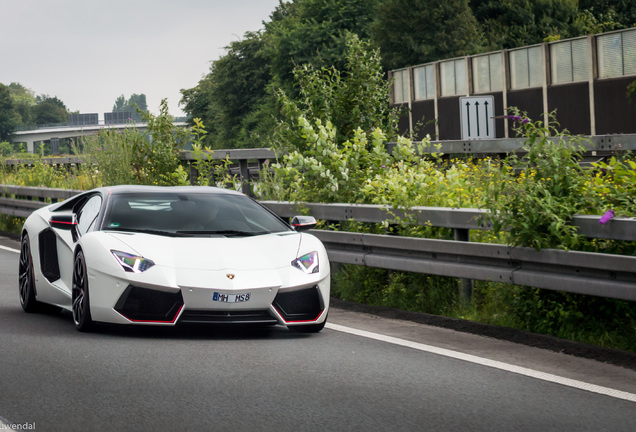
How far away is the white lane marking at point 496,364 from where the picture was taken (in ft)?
20.5

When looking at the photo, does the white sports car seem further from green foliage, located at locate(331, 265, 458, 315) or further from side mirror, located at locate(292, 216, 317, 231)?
green foliage, located at locate(331, 265, 458, 315)

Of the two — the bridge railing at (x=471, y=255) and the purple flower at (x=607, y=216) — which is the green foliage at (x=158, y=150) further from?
the purple flower at (x=607, y=216)

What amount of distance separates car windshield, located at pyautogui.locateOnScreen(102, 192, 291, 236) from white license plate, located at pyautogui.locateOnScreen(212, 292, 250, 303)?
967 millimetres

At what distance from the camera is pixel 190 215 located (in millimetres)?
9016

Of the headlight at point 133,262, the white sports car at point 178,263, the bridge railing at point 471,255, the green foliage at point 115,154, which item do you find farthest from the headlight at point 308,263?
the green foliage at point 115,154

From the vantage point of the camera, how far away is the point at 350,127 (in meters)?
13.7

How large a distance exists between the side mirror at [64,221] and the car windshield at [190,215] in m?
0.38

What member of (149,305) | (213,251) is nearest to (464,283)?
(213,251)

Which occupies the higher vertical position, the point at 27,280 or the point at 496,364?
the point at 27,280

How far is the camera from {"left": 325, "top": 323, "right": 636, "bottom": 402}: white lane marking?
6.26 m

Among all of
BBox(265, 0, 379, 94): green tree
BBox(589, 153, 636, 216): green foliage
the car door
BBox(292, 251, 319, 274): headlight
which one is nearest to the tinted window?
the car door

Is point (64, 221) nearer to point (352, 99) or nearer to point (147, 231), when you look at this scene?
point (147, 231)

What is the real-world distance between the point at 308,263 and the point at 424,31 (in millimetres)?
61136

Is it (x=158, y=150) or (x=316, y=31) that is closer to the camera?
(x=158, y=150)
